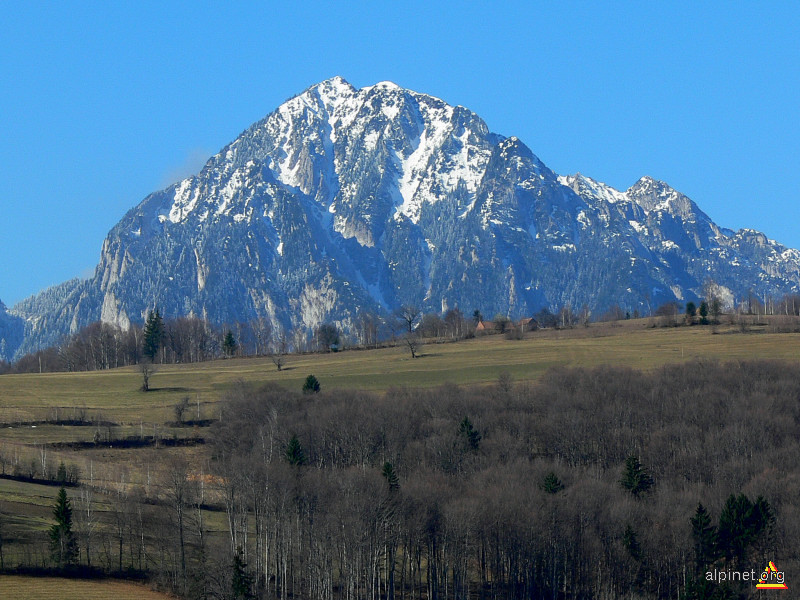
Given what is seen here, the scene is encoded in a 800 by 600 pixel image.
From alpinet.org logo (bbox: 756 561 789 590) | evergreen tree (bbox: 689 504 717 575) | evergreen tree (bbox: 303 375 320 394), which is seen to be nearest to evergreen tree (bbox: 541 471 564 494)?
evergreen tree (bbox: 689 504 717 575)

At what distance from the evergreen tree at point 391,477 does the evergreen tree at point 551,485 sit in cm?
1499

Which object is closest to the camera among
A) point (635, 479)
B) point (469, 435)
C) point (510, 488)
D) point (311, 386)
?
point (510, 488)

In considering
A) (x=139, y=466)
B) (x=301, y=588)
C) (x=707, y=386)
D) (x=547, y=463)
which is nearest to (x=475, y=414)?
(x=547, y=463)

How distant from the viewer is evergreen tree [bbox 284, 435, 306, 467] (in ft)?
433

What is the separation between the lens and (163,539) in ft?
338

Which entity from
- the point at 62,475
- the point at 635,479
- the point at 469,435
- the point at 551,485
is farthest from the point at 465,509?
the point at 62,475

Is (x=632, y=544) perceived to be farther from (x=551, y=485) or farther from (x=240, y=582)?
(x=240, y=582)

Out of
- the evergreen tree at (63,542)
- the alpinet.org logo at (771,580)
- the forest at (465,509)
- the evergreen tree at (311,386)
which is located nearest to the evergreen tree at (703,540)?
the forest at (465,509)

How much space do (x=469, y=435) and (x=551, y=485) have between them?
2653cm

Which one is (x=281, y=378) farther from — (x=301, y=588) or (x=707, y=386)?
(x=301, y=588)

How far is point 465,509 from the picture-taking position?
106 m

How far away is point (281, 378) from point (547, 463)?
70.4 metres

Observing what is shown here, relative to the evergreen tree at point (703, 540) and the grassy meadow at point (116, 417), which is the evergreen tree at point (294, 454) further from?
the evergreen tree at point (703, 540)

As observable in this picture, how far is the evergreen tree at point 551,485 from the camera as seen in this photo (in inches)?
4613
